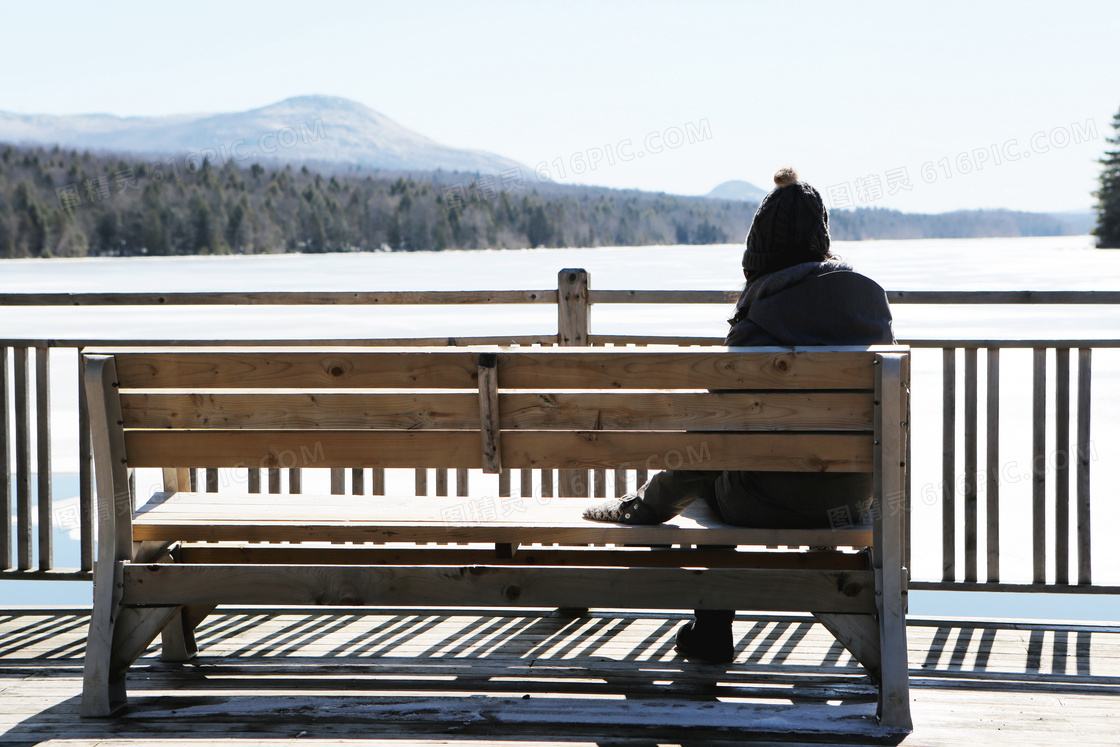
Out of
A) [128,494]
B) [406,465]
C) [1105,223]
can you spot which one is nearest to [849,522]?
[406,465]

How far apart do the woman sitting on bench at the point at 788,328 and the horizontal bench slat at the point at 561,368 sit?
273mm

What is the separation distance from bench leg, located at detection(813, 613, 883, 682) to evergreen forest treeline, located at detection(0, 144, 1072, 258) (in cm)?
6541

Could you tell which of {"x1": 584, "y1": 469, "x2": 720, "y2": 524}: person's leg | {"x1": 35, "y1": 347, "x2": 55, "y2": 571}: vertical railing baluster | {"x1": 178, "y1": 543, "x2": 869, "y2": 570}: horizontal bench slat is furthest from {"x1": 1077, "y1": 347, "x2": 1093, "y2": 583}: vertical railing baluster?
{"x1": 35, "y1": 347, "x2": 55, "y2": 571}: vertical railing baluster

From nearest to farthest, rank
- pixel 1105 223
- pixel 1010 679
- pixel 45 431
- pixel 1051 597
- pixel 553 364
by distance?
pixel 553 364 < pixel 1010 679 < pixel 45 431 < pixel 1051 597 < pixel 1105 223

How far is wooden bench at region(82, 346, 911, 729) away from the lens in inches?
92.2

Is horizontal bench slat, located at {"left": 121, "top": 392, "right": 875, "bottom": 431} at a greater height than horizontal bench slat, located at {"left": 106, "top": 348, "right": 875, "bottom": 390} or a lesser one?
lesser

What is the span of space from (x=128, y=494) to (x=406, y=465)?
0.76 metres

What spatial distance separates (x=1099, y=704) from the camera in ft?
8.74

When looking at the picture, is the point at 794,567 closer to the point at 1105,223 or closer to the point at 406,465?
the point at 406,465

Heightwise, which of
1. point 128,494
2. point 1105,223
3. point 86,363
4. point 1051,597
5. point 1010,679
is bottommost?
point 1051,597

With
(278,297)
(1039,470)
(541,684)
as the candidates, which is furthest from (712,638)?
(278,297)

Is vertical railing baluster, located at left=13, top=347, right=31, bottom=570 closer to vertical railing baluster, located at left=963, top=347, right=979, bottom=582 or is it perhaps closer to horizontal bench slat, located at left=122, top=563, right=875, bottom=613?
horizontal bench slat, located at left=122, top=563, right=875, bottom=613

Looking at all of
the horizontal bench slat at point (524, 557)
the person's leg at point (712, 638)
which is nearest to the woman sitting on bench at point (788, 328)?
the horizontal bench slat at point (524, 557)

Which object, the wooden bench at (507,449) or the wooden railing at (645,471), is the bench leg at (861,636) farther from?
the wooden railing at (645,471)
